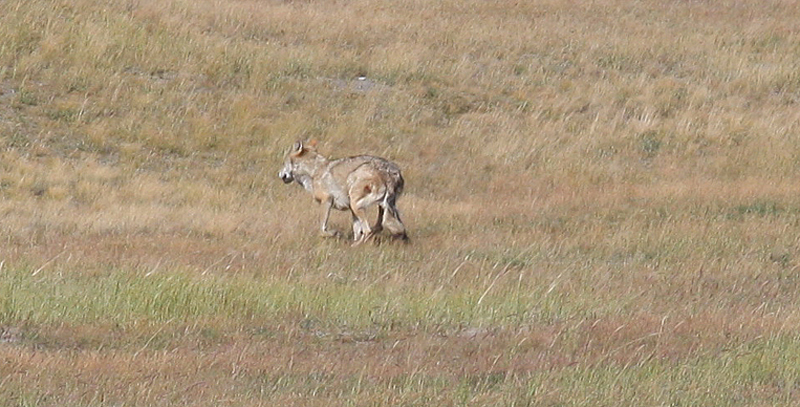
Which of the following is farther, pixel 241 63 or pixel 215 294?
pixel 241 63

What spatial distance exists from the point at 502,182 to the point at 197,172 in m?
4.48

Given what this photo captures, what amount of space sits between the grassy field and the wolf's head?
565 millimetres

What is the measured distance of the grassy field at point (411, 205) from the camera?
912cm

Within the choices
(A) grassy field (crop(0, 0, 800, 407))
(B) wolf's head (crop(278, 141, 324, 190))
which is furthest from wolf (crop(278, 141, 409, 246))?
(A) grassy field (crop(0, 0, 800, 407))

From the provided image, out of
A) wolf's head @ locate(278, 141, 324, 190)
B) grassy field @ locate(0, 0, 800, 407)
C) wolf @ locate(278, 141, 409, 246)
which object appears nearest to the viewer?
grassy field @ locate(0, 0, 800, 407)

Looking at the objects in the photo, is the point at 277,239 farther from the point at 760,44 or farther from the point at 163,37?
the point at 760,44

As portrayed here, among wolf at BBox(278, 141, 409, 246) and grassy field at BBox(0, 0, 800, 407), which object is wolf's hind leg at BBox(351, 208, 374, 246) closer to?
wolf at BBox(278, 141, 409, 246)

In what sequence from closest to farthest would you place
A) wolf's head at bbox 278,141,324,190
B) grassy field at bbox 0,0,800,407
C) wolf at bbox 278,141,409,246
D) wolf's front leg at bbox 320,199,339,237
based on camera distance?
grassy field at bbox 0,0,800,407, wolf at bbox 278,141,409,246, wolf's front leg at bbox 320,199,339,237, wolf's head at bbox 278,141,324,190

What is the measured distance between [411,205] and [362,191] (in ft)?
11.3

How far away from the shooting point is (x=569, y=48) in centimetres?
2934

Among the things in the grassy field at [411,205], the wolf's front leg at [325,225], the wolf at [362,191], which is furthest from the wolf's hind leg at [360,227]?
the grassy field at [411,205]

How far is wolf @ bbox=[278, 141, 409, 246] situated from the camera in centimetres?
1502

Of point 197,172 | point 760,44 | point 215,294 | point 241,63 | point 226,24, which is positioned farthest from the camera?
point 760,44

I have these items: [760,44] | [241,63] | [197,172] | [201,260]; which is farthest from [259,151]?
[760,44]
